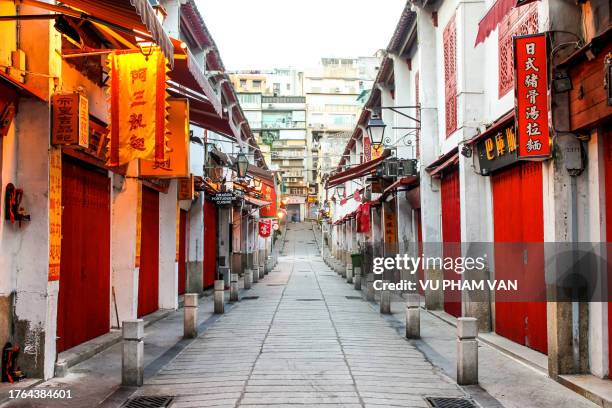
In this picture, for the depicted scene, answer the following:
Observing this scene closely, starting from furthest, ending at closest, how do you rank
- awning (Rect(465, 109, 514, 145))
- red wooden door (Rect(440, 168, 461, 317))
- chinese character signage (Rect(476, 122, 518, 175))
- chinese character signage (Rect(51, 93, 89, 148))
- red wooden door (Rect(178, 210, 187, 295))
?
red wooden door (Rect(178, 210, 187, 295)), red wooden door (Rect(440, 168, 461, 317)), chinese character signage (Rect(476, 122, 518, 175)), awning (Rect(465, 109, 514, 145)), chinese character signage (Rect(51, 93, 89, 148))

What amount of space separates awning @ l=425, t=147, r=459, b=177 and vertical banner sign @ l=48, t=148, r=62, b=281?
9.11 metres

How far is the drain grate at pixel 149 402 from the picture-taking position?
7.94 meters

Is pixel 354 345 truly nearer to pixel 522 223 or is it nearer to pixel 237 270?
pixel 522 223

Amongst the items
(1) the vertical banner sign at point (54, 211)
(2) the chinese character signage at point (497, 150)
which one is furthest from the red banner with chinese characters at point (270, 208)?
(1) the vertical banner sign at point (54, 211)

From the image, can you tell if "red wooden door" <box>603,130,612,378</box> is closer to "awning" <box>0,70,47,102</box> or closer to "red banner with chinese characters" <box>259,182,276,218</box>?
"awning" <box>0,70,47,102</box>

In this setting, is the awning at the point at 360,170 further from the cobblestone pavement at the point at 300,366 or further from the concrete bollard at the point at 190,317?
the concrete bollard at the point at 190,317

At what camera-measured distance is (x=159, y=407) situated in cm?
781

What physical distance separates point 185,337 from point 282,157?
8099cm

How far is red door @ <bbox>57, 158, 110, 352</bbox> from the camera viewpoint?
35.8ft

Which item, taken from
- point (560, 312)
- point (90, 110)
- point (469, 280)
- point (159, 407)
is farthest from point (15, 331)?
point (469, 280)

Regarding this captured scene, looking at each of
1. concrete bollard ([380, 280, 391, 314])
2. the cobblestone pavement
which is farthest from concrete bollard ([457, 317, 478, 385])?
concrete bollard ([380, 280, 391, 314])

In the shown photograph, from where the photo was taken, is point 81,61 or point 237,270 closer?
point 81,61

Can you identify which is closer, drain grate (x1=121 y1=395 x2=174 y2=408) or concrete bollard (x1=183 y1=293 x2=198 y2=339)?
drain grate (x1=121 y1=395 x2=174 y2=408)

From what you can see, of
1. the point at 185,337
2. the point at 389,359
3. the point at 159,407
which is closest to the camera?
the point at 159,407
